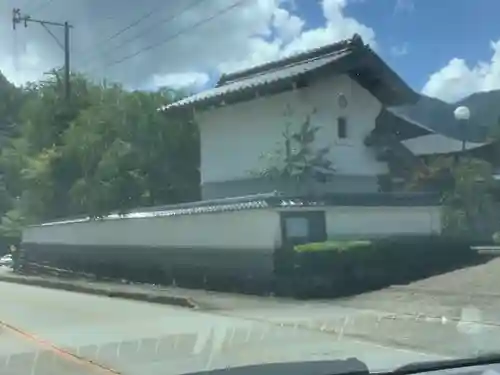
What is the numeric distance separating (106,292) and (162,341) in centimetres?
1067

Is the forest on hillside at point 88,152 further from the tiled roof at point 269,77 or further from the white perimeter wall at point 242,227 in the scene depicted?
the tiled roof at point 269,77

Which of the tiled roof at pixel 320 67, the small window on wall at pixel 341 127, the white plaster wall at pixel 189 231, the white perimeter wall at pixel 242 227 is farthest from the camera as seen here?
the white plaster wall at pixel 189 231

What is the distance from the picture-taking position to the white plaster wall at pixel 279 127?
53.3ft

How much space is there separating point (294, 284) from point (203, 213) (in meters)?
4.25

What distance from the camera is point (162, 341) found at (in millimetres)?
11055

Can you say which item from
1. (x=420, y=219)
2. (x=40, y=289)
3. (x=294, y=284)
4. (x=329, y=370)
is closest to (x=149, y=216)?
(x=40, y=289)

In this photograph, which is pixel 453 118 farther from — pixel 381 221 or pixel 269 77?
pixel 269 77

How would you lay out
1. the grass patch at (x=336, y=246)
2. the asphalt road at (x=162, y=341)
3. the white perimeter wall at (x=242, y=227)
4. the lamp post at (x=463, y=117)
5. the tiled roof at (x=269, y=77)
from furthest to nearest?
1. the grass patch at (x=336, y=246)
2. the white perimeter wall at (x=242, y=227)
3. the tiled roof at (x=269, y=77)
4. the lamp post at (x=463, y=117)
5. the asphalt road at (x=162, y=341)

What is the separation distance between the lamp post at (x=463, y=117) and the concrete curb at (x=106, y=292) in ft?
21.3

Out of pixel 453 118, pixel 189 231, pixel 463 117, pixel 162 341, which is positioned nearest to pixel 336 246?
pixel 189 231

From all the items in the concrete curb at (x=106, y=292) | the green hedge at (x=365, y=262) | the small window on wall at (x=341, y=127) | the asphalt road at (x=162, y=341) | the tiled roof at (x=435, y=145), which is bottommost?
the asphalt road at (x=162, y=341)

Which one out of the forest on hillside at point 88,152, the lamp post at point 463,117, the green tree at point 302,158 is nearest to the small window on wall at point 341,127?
the green tree at point 302,158

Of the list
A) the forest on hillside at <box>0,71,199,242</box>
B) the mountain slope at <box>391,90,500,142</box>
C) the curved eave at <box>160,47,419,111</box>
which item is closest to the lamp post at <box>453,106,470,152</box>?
the mountain slope at <box>391,90,500,142</box>

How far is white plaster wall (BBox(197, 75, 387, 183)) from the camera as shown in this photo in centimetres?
1625
